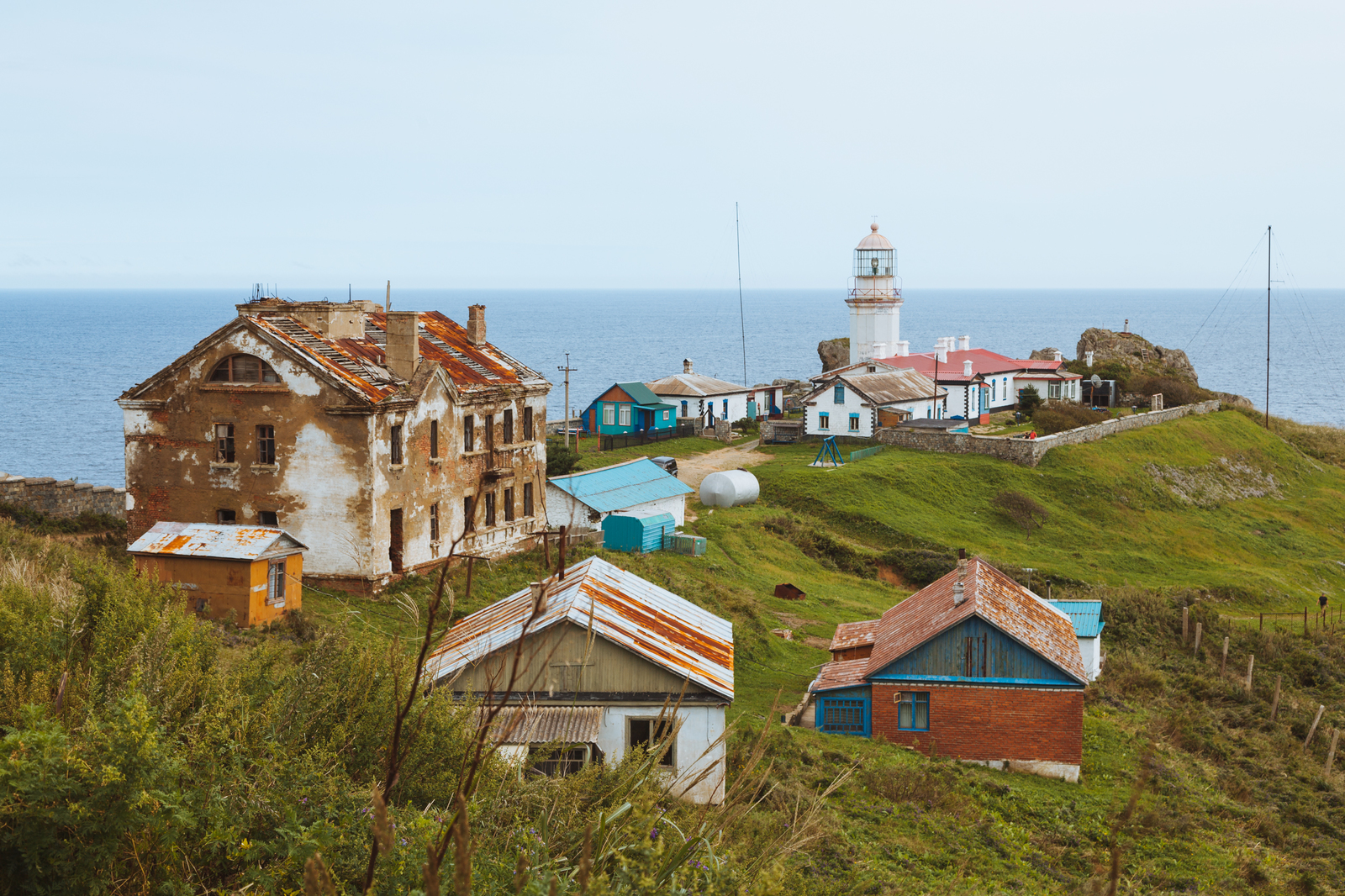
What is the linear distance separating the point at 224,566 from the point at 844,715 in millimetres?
14737

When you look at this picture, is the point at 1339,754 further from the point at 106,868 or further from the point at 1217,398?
the point at 1217,398

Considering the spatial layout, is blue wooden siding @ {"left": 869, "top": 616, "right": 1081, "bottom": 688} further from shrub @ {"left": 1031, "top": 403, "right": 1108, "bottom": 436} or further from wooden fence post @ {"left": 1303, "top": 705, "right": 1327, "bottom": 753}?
shrub @ {"left": 1031, "top": 403, "right": 1108, "bottom": 436}

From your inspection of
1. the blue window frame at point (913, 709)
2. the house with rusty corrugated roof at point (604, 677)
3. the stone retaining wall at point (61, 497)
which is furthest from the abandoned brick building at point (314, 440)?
the blue window frame at point (913, 709)

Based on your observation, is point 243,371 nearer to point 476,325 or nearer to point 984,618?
point 476,325

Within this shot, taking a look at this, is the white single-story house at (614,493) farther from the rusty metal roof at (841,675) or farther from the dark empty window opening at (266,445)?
the rusty metal roof at (841,675)

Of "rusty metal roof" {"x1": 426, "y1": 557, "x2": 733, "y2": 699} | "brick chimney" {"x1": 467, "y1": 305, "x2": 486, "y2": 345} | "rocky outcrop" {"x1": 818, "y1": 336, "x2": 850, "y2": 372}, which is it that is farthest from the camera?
"rocky outcrop" {"x1": 818, "y1": 336, "x2": 850, "y2": 372}

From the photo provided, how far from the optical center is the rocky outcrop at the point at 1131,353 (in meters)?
89.4

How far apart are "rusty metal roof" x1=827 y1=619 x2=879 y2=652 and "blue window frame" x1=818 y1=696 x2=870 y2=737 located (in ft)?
9.52

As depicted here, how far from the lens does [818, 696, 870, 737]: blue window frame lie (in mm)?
25438

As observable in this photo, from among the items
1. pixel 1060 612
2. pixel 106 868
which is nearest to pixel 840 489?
pixel 1060 612

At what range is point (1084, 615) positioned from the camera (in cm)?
3331

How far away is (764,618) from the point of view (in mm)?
34344

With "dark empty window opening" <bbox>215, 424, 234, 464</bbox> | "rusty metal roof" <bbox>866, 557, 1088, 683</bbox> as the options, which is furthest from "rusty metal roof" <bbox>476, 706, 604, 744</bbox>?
"dark empty window opening" <bbox>215, 424, 234, 464</bbox>

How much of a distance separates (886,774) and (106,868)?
18026 millimetres
